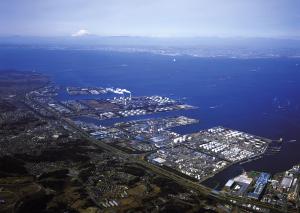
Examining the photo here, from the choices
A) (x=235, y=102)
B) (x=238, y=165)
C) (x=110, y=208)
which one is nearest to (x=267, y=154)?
(x=238, y=165)

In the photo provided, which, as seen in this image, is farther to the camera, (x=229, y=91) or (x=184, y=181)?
(x=229, y=91)

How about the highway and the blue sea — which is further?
Result: the blue sea

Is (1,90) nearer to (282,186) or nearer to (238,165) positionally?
(238,165)

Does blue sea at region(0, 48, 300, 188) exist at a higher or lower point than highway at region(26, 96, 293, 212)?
higher

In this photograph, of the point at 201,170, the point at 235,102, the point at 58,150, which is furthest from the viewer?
the point at 235,102

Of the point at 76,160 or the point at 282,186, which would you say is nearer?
the point at 282,186

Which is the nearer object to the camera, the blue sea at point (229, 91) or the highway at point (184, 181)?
the highway at point (184, 181)

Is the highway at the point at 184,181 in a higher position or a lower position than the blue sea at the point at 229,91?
lower

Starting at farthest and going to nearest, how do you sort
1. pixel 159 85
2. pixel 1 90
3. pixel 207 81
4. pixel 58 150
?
pixel 207 81, pixel 159 85, pixel 1 90, pixel 58 150
